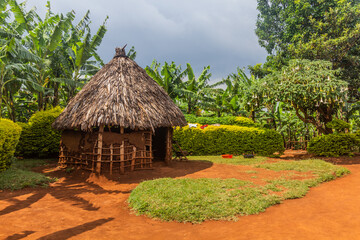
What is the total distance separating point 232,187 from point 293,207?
5.35 ft

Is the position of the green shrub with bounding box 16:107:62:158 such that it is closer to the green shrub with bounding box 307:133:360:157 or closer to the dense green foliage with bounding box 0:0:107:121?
the dense green foliage with bounding box 0:0:107:121

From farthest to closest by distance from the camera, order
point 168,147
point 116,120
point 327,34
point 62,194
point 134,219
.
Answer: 1. point 327,34
2. point 168,147
3. point 116,120
4. point 62,194
5. point 134,219

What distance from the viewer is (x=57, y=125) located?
390 inches

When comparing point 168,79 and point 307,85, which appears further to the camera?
point 168,79

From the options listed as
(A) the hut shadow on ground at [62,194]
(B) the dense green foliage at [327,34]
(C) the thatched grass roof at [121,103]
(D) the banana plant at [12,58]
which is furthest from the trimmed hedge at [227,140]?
(D) the banana plant at [12,58]

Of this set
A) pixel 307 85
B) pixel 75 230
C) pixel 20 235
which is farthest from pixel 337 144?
pixel 20 235

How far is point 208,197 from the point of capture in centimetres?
545

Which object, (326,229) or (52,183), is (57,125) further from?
(326,229)

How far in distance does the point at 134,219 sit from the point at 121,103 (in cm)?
481

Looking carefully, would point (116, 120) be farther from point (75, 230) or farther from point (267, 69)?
point (267, 69)

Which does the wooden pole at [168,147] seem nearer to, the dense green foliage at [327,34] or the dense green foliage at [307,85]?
the dense green foliage at [307,85]

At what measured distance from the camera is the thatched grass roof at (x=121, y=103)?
A: 8.17 metres

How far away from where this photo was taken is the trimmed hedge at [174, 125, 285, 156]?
47.8 feet

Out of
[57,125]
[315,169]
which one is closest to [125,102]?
[57,125]
